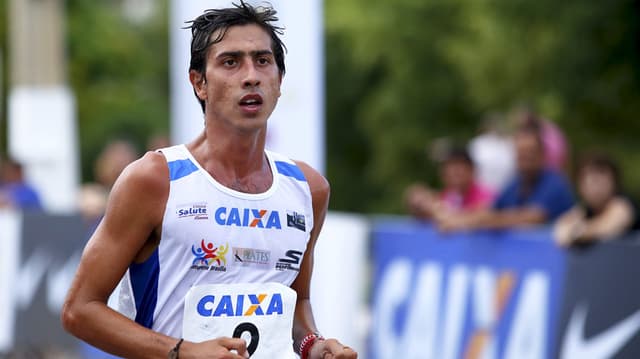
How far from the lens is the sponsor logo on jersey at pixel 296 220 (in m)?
4.79

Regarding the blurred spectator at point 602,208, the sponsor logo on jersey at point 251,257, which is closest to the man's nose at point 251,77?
the sponsor logo on jersey at point 251,257

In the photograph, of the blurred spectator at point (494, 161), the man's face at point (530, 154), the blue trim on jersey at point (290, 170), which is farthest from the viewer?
the blurred spectator at point (494, 161)

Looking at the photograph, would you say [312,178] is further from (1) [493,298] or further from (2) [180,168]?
(1) [493,298]

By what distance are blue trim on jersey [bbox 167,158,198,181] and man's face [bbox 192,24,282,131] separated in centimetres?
19

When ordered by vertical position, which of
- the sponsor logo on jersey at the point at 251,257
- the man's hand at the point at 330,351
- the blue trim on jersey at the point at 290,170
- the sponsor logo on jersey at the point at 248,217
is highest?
the blue trim on jersey at the point at 290,170

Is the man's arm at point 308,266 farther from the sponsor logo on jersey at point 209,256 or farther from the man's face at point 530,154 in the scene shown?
the man's face at point 530,154

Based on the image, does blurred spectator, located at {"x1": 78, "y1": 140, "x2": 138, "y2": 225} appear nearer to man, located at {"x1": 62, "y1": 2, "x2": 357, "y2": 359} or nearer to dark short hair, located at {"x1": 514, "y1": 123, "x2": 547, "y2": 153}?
dark short hair, located at {"x1": 514, "y1": 123, "x2": 547, "y2": 153}

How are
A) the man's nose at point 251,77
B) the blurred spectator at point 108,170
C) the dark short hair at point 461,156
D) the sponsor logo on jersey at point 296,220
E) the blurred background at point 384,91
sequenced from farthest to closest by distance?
the blurred background at point 384,91
the blurred spectator at point 108,170
the dark short hair at point 461,156
the sponsor logo on jersey at point 296,220
the man's nose at point 251,77

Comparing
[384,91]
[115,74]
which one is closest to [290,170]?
[384,91]

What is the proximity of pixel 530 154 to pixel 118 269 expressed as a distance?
532 centimetres

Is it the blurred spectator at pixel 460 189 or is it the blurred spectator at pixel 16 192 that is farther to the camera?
the blurred spectator at pixel 16 192

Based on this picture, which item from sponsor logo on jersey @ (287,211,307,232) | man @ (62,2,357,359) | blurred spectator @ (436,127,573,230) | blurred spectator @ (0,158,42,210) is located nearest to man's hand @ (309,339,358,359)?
man @ (62,2,357,359)

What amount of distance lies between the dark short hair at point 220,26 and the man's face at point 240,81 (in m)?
0.02

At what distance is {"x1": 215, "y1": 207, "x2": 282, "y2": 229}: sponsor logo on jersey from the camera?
463 centimetres
